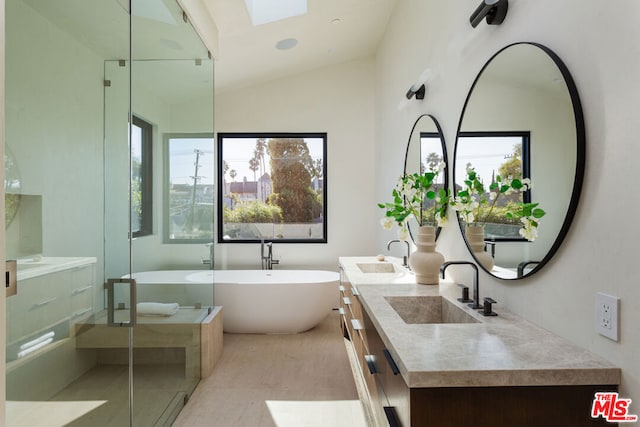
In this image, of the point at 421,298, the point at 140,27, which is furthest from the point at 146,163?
the point at 421,298

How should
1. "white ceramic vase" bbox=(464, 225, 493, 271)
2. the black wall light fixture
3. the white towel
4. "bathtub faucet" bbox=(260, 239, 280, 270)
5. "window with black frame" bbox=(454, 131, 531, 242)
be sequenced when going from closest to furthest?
"window with black frame" bbox=(454, 131, 531, 242)
"white ceramic vase" bbox=(464, 225, 493, 271)
the white towel
the black wall light fixture
"bathtub faucet" bbox=(260, 239, 280, 270)

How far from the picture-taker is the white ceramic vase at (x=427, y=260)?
2234mm

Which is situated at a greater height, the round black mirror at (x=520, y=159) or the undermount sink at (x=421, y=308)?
the round black mirror at (x=520, y=159)

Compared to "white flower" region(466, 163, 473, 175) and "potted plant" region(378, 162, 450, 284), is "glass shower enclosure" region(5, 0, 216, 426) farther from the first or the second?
"white flower" region(466, 163, 473, 175)

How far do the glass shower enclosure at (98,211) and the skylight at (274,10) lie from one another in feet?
2.34

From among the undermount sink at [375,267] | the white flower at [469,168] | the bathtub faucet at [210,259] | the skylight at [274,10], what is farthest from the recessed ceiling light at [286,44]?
the white flower at [469,168]

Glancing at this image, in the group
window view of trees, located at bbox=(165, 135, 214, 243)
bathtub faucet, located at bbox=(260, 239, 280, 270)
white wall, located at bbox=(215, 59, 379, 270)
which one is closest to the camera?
window view of trees, located at bbox=(165, 135, 214, 243)

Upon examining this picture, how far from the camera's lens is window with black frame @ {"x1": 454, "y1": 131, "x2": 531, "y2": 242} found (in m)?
1.57

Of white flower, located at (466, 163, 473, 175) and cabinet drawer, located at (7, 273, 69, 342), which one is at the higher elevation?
white flower, located at (466, 163, 473, 175)

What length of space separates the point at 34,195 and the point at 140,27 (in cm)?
120

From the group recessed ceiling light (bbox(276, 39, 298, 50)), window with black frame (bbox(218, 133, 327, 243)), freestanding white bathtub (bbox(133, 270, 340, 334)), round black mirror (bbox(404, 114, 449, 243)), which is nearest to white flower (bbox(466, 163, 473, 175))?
round black mirror (bbox(404, 114, 449, 243))

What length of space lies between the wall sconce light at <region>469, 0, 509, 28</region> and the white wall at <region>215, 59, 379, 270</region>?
310cm

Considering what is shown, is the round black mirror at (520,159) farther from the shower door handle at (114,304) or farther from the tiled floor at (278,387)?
the shower door handle at (114,304)

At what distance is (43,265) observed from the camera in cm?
132
